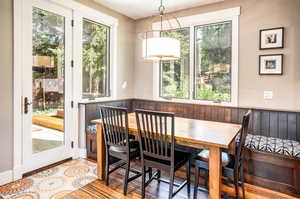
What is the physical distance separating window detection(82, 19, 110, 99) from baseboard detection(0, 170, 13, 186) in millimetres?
1577

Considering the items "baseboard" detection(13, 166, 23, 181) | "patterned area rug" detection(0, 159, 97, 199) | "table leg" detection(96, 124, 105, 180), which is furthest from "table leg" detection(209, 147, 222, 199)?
"baseboard" detection(13, 166, 23, 181)

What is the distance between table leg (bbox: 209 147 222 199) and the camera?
6.13ft

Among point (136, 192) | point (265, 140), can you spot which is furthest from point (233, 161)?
point (136, 192)

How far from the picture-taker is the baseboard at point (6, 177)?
2.53m

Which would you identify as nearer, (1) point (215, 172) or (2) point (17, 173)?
(1) point (215, 172)

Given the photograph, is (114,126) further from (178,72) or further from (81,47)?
(178,72)

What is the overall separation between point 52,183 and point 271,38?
376 cm

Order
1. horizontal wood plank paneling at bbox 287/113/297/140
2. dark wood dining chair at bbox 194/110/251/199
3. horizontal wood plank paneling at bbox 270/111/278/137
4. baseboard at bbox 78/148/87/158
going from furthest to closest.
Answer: baseboard at bbox 78/148/87/158 < horizontal wood plank paneling at bbox 270/111/278/137 < horizontal wood plank paneling at bbox 287/113/297/140 < dark wood dining chair at bbox 194/110/251/199

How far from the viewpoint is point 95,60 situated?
3.87m

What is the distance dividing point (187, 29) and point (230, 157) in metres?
2.68

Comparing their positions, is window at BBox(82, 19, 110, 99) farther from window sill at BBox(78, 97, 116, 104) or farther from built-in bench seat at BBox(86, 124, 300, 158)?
built-in bench seat at BBox(86, 124, 300, 158)

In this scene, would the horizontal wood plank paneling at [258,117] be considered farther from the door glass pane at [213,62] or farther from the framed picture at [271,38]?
the framed picture at [271,38]

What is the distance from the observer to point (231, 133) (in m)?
2.14

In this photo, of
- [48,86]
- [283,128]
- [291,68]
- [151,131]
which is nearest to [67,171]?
[48,86]
